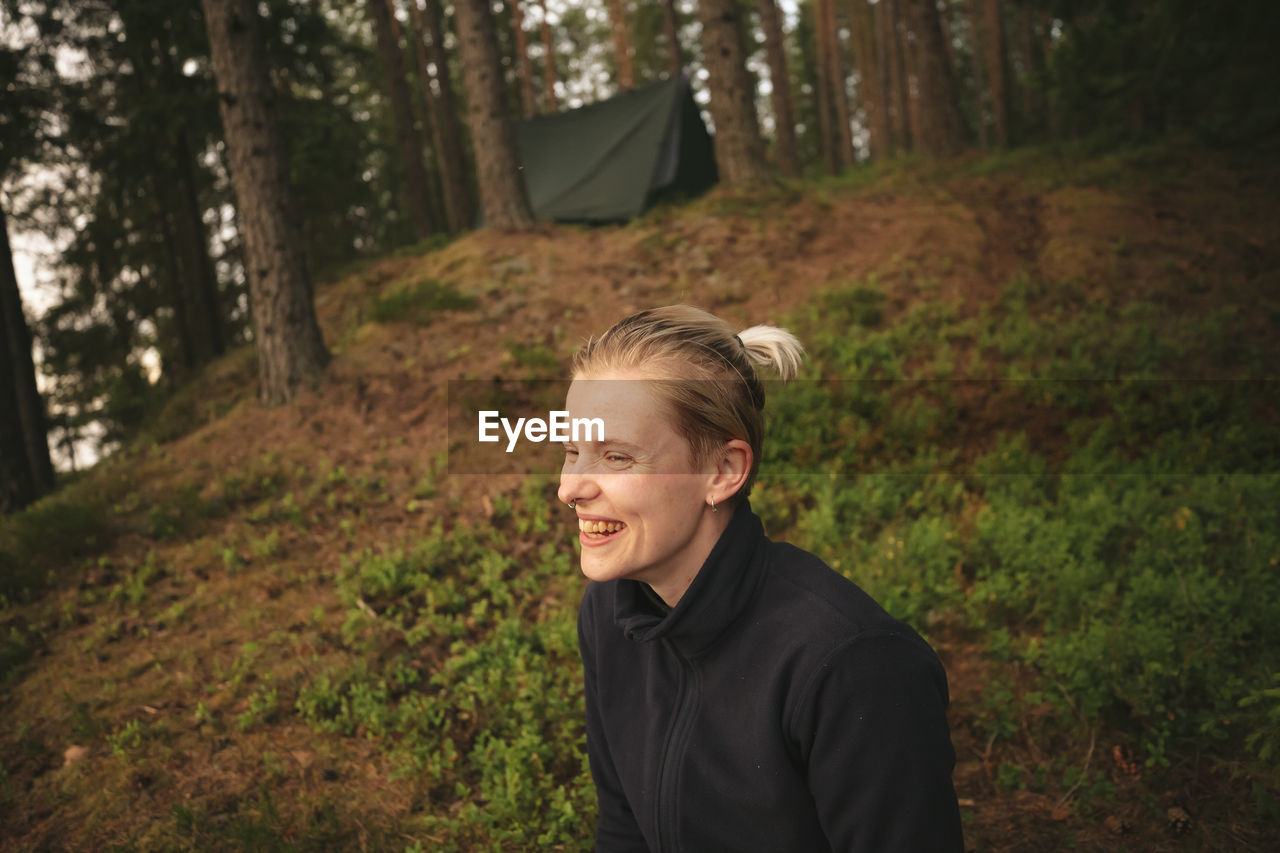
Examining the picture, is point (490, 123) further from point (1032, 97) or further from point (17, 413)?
point (1032, 97)

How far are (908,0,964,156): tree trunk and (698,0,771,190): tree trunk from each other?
11.5 ft

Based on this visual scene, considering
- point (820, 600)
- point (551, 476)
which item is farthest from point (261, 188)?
point (820, 600)

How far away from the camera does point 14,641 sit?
16.8ft

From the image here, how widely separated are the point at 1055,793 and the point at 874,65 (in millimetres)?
27571

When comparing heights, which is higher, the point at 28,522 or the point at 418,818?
the point at 28,522

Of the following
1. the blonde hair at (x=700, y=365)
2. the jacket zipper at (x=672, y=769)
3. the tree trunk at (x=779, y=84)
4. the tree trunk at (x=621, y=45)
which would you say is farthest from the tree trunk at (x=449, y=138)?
the jacket zipper at (x=672, y=769)

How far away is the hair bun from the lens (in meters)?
2.01

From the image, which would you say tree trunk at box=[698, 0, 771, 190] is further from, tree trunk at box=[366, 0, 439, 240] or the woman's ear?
the woman's ear

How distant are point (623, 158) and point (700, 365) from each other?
12.3m

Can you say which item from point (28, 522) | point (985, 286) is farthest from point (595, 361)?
point (985, 286)

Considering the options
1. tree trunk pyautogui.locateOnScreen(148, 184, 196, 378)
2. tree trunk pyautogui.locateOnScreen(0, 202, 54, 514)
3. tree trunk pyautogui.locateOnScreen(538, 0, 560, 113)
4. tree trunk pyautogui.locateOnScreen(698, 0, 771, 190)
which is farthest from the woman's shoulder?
tree trunk pyautogui.locateOnScreen(538, 0, 560, 113)

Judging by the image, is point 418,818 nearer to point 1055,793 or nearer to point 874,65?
point 1055,793

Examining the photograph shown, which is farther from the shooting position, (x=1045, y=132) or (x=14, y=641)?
(x=1045, y=132)

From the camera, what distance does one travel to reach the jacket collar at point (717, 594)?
6.18ft
